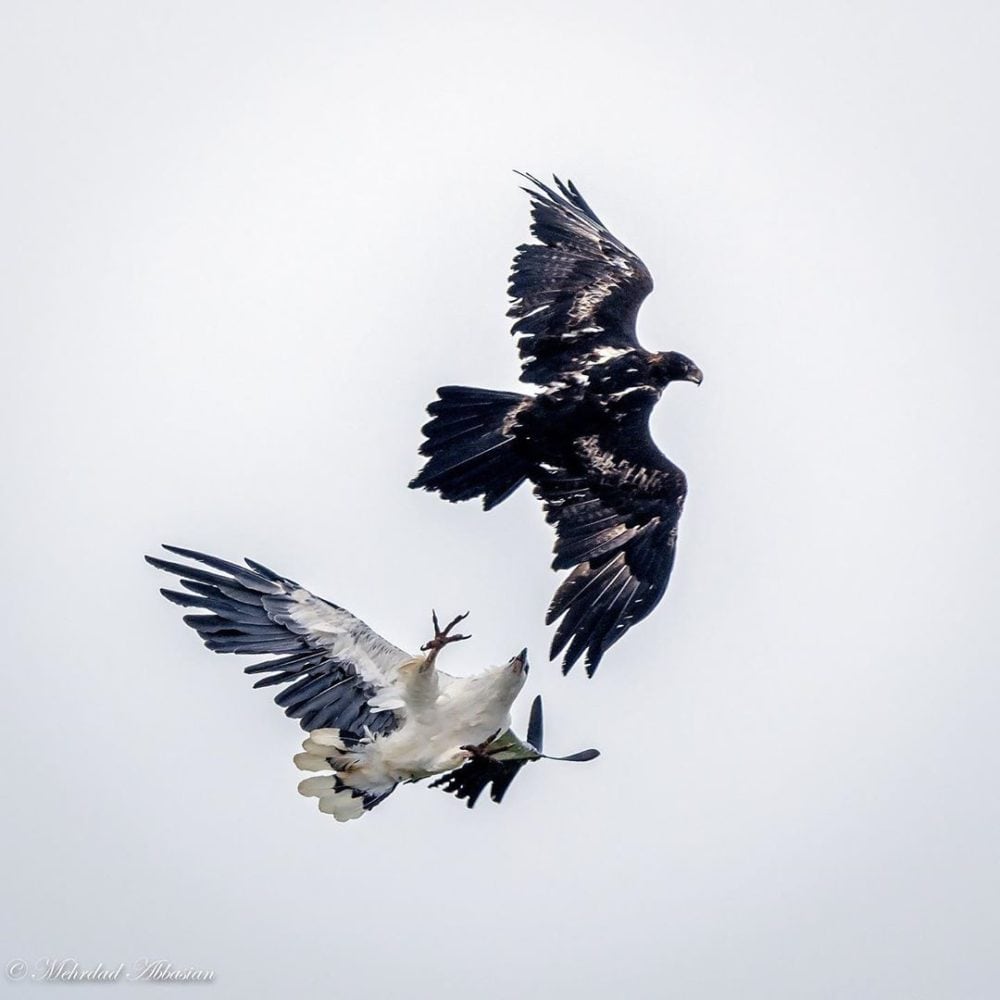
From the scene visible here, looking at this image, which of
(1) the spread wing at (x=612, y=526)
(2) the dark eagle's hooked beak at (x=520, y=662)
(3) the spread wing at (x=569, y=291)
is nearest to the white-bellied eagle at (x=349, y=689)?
(2) the dark eagle's hooked beak at (x=520, y=662)

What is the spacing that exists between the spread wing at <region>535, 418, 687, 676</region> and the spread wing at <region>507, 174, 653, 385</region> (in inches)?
27.3

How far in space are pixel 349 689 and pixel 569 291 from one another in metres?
3.77

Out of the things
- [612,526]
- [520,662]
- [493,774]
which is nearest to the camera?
[520,662]

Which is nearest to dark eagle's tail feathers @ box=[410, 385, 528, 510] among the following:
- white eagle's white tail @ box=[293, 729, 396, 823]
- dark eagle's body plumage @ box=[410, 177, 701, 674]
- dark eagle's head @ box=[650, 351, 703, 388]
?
dark eagle's body plumage @ box=[410, 177, 701, 674]

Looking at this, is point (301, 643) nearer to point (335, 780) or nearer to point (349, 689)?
point (349, 689)

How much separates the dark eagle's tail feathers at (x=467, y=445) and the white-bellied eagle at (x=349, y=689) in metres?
1.81

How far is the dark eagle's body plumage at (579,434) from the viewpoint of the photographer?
51.4 feet

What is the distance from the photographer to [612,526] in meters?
15.8

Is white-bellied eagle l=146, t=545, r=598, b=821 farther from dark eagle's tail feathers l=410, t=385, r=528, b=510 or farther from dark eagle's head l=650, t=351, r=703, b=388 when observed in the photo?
dark eagle's head l=650, t=351, r=703, b=388

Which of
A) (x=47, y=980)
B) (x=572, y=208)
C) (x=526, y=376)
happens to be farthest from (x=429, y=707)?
(x=47, y=980)

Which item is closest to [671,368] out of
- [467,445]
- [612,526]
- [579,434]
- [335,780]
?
[579,434]

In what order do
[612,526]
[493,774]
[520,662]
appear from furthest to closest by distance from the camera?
1. [612,526]
2. [493,774]
3. [520,662]

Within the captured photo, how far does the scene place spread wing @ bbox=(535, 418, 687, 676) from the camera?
1536 cm

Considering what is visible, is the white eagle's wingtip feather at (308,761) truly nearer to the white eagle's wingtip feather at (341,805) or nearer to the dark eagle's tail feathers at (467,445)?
the white eagle's wingtip feather at (341,805)
